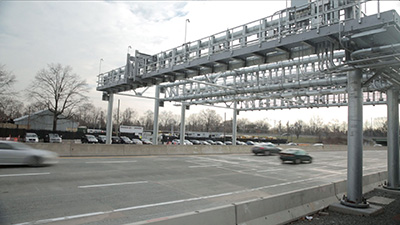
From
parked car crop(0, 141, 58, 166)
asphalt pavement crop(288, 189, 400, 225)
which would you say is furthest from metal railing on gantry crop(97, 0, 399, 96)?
parked car crop(0, 141, 58, 166)

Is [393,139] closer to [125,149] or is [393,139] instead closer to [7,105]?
[125,149]

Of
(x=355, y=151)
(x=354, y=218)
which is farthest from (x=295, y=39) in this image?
(x=354, y=218)

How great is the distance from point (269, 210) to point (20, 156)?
12384 millimetres

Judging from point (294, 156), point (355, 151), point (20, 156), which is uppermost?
point (355, 151)

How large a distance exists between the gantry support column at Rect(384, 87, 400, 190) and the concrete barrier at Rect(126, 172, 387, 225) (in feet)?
12.2

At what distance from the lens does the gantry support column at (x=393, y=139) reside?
11352 millimetres

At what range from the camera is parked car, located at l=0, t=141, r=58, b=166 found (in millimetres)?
12633

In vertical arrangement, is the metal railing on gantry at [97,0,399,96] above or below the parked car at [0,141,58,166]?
above

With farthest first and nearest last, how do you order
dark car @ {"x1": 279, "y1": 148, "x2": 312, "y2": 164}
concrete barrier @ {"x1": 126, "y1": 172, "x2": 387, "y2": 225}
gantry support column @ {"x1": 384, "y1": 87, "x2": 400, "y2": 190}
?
dark car @ {"x1": 279, "y1": 148, "x2": 312, "y2": 164} → gantry support column @ {"x1": 384, "y1": 87, "x2": 400, "y2": 190} → concrete barrier @ {"x1": 126, "y1": 172, "x2": 387, "y2": 225}

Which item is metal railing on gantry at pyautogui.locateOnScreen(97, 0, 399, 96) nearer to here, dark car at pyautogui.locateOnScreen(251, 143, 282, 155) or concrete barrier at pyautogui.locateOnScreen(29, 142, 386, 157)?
concrete barrier at pyautogui.locateOnScreen(29, 142, 386, 157)

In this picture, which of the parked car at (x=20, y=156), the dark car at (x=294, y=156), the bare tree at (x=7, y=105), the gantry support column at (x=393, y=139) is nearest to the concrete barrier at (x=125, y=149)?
the parked car at (x=20, y=156)

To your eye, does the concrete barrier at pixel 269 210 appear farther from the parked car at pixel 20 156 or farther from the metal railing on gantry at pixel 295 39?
the parked car at pixel 20 156

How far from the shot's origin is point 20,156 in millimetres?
13008

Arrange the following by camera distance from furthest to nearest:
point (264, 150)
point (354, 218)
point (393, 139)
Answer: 1. point (264, 150)
2. point (393, 139)
3. point (354, 218)
